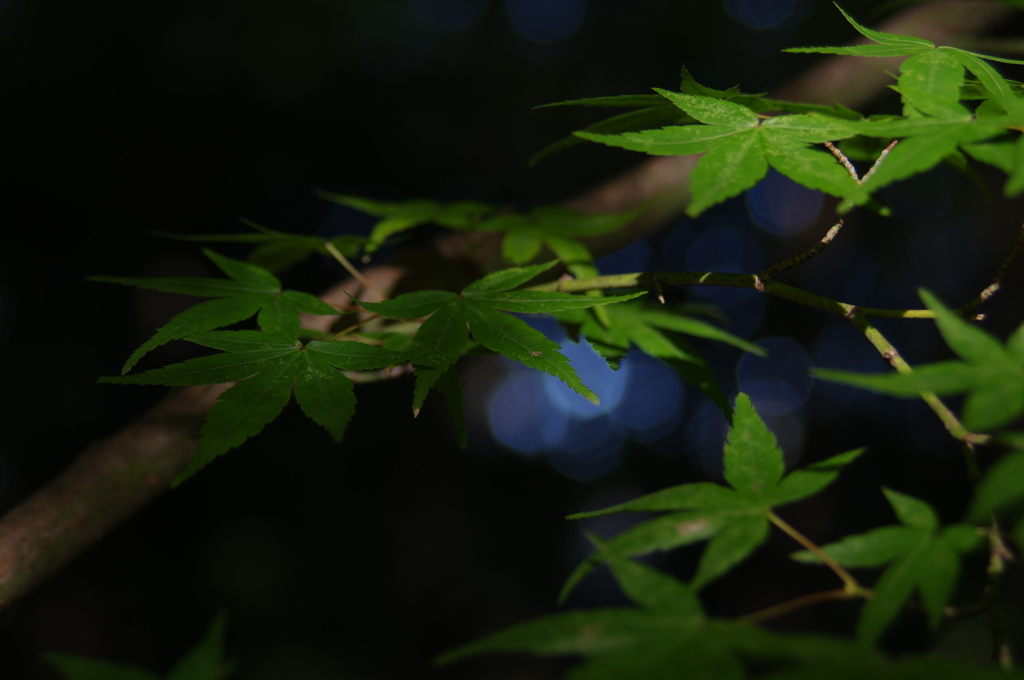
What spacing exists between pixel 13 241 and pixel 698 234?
5.58 metres

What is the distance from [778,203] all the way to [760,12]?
1985 millimetres

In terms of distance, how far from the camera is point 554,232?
1096 millimetres

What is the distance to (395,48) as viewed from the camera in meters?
3.33

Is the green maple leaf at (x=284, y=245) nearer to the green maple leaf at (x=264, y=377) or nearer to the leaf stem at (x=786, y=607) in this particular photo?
the green maple leaf at (x=264, y=377)

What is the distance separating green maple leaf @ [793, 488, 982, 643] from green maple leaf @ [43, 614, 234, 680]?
0.58 meters

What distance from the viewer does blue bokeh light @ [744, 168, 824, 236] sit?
551cm

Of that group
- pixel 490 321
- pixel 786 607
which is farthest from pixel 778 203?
pixel 786 607

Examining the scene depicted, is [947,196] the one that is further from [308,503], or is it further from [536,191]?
[308,503]

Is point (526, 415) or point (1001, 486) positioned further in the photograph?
point (526, 415)

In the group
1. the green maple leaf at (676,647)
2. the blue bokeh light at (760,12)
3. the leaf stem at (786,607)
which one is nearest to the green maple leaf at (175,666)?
the green maple leaf at (676,647)

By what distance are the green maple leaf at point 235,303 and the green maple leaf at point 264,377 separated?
2.0 inches

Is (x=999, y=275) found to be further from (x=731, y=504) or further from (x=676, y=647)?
(x=676, y=647)

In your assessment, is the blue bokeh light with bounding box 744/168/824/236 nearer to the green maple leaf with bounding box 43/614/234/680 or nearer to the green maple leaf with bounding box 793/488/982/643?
the green maple leaf with bounding box 793/488/982/643

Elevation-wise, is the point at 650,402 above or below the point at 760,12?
below
